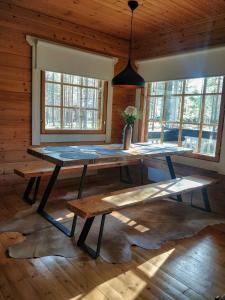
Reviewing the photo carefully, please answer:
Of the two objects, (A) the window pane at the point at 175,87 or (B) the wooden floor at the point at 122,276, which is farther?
(A) the window pane at the point at 175,87

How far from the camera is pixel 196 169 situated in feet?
12.3

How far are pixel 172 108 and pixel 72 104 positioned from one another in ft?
5.37

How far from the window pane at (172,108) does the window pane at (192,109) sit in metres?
0.13

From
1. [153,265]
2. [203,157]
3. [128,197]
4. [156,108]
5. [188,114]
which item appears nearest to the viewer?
[153,265]

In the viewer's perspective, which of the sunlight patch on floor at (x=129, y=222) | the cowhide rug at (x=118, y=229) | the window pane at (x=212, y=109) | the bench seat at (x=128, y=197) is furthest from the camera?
the window pane at (x=212, y=109)

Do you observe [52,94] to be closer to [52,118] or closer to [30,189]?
[52,118]

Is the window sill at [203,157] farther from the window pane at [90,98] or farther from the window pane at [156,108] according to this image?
the window pane at [90,98]

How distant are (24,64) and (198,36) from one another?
8.15 feet

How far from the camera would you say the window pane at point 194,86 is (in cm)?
372

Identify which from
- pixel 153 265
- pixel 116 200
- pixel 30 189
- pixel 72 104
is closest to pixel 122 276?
pixel 153 265

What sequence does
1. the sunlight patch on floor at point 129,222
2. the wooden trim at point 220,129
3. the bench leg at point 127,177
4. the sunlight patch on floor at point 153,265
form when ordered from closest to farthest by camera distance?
1. the sunlight patch on floor at point 153,265
2. the sunlight patch on floor at point 129,222
3. the wooden trim at point 220,129
4. the bench leg at point 127,177

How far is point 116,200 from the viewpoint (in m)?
2.37

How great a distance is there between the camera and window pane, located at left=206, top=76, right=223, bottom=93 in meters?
3.49

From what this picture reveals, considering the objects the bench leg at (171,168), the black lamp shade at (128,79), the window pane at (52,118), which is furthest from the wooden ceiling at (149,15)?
the bench leg at (171,168)
